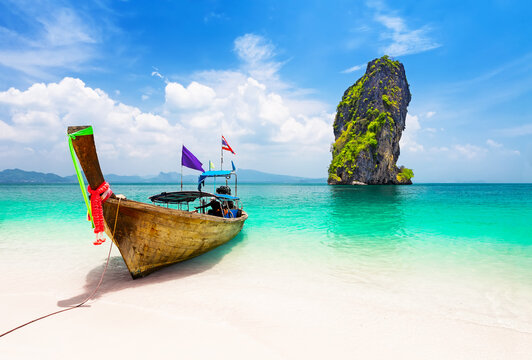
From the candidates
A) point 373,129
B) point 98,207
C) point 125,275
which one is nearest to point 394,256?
point 125,275

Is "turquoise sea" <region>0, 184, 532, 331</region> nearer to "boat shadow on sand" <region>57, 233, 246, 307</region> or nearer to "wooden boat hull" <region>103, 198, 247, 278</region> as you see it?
"boat shadow on sand" <region>57, 233, 246, 307</region>

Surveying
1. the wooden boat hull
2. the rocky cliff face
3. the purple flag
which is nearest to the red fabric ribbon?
the wooden boat hull

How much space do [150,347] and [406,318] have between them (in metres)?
4.57

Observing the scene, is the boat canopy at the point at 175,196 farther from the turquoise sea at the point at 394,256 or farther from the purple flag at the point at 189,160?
the turquoise sea at the point at 394,256

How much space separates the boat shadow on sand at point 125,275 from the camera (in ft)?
19.6

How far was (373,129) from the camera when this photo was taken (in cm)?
8319

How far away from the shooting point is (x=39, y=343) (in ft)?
12.8

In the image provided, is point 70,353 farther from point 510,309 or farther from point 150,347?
point 510,309

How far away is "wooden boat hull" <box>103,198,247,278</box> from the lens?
6.15 metres

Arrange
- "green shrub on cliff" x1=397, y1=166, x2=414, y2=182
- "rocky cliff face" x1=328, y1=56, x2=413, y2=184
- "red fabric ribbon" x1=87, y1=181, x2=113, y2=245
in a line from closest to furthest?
"red fabric ribbon" x1=87, y1=181, x2=113, y2=245, "rocky cliff face" x1=328, y1=56, x2=413, y2=184, "green shrub on cliff" x1=397, y1=166, x2=414, y2=182

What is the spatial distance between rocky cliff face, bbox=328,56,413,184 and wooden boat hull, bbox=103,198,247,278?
8276 cm

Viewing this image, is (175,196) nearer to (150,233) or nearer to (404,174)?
(150,233)

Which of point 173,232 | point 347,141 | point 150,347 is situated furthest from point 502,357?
point 347,141

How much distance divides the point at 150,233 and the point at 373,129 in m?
87.5
